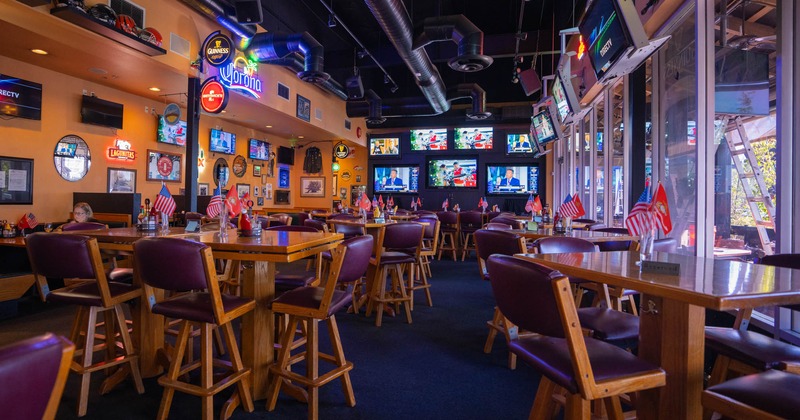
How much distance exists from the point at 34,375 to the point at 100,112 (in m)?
8.50

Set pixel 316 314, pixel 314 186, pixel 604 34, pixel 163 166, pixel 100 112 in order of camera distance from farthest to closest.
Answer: pixel 314 186 < pixel 163 166 < pixel 100 112 < pixel 604 34 < pixel 316 314

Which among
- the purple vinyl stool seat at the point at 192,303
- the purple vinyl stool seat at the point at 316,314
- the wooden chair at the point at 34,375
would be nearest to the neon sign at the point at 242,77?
the purple vinyl stool seat at the point at 192,303

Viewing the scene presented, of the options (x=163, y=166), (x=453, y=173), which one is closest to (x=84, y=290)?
(x=163, y=166)

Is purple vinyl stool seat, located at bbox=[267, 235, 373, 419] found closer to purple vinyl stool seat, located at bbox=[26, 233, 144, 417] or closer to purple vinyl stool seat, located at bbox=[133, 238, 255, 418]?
purple vinyl stool seat, located at bbox=[133, 238, 255, 418]

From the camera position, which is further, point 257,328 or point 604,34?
point 604,34

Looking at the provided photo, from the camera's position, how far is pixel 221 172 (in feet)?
33.5

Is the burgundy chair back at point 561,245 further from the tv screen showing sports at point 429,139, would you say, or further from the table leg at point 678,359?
the tv screen showing sports at point 429,139

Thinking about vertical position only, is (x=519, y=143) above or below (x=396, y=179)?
above

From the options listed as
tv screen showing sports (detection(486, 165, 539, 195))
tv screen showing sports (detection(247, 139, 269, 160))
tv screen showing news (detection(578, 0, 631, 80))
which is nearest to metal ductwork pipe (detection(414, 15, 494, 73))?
tv screen showing news (detection(578, 0, 631, 80))

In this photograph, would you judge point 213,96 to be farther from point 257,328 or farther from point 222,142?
point 257,328

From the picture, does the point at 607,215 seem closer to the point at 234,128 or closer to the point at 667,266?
the point at 667,266

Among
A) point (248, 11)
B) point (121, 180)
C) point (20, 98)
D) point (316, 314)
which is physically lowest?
point (316, 314)

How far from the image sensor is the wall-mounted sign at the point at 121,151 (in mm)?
7684

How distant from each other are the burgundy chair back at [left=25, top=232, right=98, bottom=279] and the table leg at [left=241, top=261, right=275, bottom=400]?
836mm
